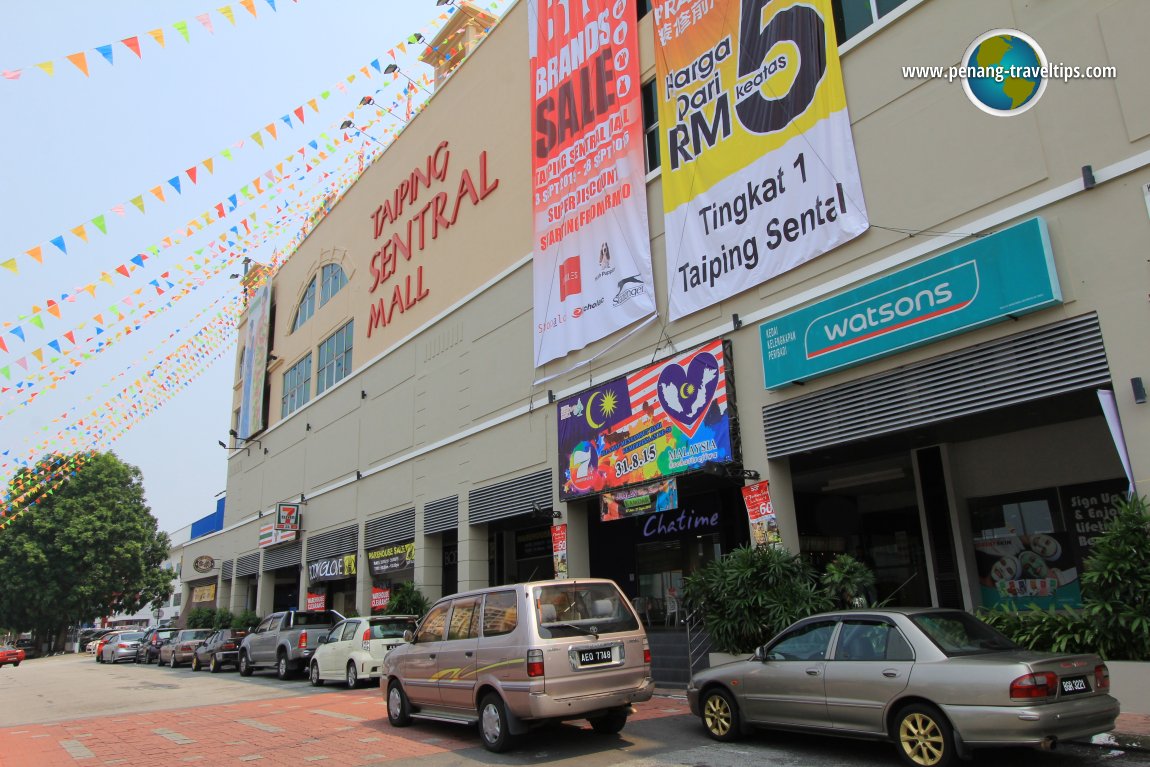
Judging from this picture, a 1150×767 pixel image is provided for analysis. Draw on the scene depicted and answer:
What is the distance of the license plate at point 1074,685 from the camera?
6.30m

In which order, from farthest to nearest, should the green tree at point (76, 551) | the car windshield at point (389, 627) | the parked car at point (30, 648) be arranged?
the parked car at point (30, 648) → the green tree at point (76, 551) → the car windshield at point (389, 627)

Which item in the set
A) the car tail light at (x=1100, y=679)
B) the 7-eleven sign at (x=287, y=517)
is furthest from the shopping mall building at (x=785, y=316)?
the 7-eleven sign at (x=287, y=517)

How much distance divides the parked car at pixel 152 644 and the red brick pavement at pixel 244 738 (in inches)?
850

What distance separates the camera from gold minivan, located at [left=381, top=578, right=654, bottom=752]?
810cm

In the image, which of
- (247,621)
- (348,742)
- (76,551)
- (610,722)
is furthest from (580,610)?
(76,551)

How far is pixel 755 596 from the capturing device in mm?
11812

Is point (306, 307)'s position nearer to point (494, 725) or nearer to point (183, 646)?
point (183, 646)

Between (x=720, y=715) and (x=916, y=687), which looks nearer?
(x=916, y=687)

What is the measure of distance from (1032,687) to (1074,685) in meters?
0.56

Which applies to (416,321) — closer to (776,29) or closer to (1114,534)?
(776,29)

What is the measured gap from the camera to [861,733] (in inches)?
281

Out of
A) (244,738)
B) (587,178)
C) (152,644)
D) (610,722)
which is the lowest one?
(244,738)

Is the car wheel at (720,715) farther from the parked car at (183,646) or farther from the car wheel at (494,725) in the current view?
the parked car at (183,646)

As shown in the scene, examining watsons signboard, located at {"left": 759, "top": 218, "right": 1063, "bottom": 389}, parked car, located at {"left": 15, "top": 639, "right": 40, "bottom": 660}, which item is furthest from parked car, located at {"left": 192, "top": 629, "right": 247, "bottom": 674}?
parked car, located at {"left": 15, "top": 639, "right": 40, "bottom": 660}
